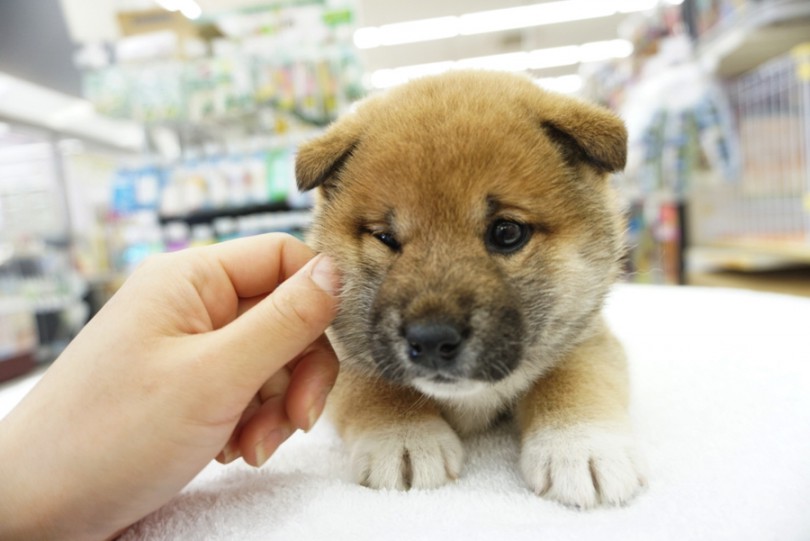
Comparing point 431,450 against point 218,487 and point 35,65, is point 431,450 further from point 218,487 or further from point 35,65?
point 35,65

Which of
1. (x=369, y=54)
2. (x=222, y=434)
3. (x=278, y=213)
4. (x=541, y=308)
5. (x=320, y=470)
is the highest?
(x=369, y=54)

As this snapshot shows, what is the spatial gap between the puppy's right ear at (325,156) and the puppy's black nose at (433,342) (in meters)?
0.43

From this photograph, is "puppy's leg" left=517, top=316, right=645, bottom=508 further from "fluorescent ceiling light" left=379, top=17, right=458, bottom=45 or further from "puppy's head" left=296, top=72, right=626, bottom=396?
"fluorescent ceiling light" left=379, top=17, right=458, bottom=45

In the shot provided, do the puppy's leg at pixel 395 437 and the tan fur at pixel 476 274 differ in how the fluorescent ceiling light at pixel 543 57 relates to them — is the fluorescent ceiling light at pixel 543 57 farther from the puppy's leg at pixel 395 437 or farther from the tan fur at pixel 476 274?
the puppy's leg at pixel 395 437

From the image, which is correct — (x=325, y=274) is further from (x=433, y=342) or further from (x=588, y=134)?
(x=588, y=134)

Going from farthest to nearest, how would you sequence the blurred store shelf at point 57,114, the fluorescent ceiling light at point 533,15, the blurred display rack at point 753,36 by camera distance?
the fluorescent ceiling light at point 533,15, the blurred store shelf at point 57,114, the blurred display rack at point 753,36

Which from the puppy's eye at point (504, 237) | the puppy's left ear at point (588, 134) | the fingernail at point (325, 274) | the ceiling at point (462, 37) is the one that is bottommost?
the fingernail at point (325, 274)

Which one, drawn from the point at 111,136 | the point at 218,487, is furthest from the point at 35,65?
the point at 218,487

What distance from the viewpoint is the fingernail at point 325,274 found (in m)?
0.94

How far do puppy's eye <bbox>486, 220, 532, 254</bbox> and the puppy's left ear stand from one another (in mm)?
221

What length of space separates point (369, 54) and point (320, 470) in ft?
31.9

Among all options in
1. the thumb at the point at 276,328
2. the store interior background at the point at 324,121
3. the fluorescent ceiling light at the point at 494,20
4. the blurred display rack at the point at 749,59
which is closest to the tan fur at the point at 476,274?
the thumb at the point at 276,328

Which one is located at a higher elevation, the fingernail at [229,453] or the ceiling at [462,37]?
the ceiling at [462,37]

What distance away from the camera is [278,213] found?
3.29 meters
